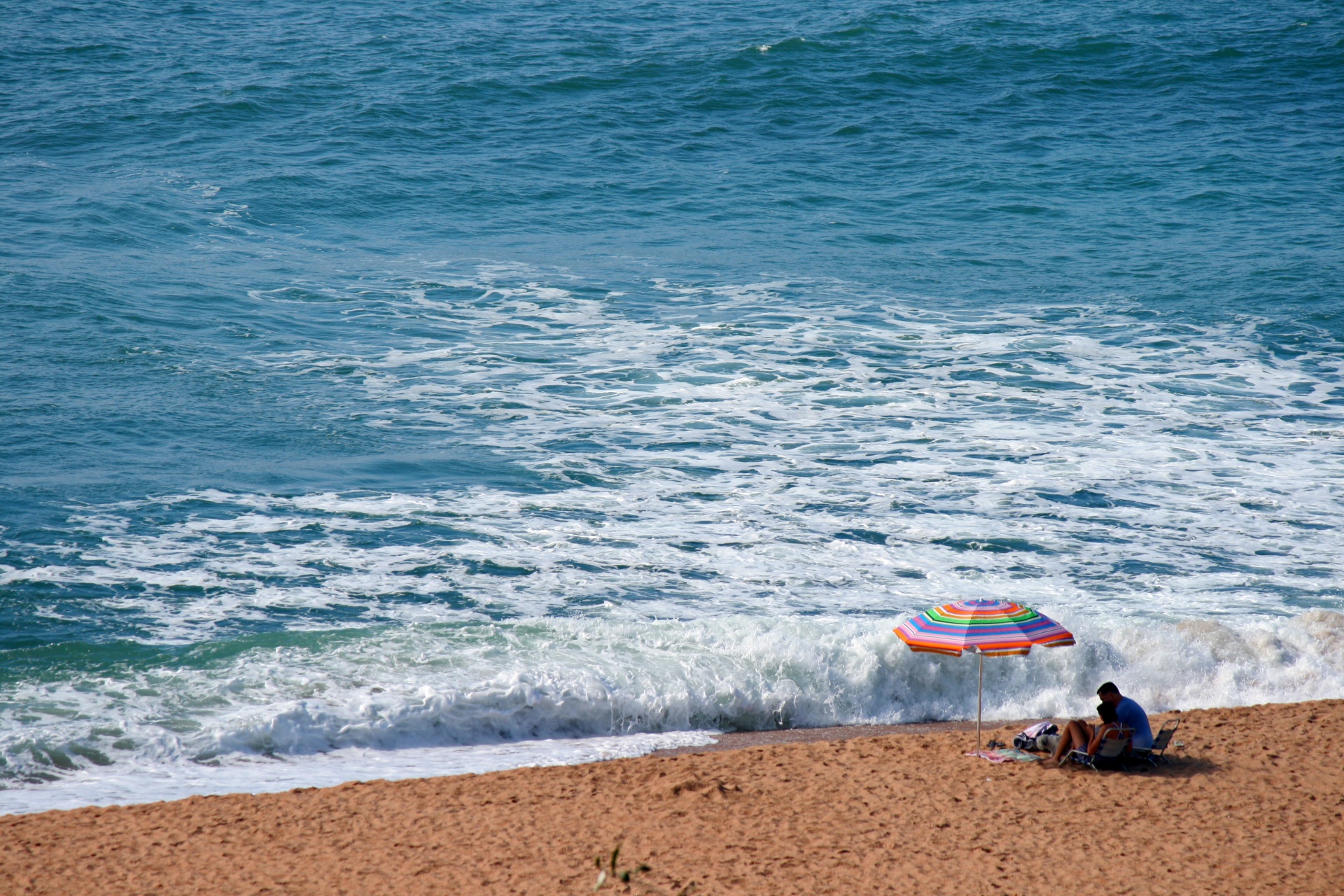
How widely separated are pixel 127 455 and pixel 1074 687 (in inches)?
386

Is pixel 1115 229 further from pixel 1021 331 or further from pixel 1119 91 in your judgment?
pixel 1119 91

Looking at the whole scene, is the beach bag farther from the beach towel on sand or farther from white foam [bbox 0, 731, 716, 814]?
white foam [bbox 0, 731, 716, 814]

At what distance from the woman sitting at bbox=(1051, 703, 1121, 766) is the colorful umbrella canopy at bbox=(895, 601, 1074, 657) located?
51 centimetres

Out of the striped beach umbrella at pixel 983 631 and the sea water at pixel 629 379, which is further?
the sea water at pixel 629 379

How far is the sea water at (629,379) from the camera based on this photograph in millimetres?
9086

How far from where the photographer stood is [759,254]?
849 inches

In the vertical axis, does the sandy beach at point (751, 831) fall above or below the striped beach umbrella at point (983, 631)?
below

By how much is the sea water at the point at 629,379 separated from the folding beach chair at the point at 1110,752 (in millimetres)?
1625

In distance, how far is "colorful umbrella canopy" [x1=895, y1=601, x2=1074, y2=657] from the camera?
7.67 m

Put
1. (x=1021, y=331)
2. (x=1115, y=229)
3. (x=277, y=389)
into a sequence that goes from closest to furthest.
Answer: (x=277, y=389), (x=1021, y=331), (x=1115, y=229)

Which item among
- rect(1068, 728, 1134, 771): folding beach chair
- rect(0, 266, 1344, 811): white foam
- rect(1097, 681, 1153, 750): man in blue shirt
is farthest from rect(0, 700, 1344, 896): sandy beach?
rect(0, 266, 1344, 811): white foam

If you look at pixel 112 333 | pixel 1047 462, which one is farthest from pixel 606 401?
pixel 112 333

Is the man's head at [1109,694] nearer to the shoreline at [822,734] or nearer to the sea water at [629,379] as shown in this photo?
the shoreline at [822,734]

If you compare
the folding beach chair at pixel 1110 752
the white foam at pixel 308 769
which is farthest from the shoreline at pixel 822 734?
the folding beach chair at pixel 1110 752
